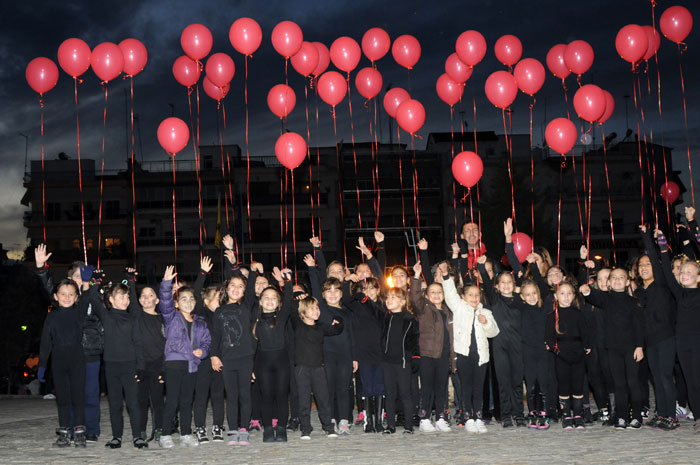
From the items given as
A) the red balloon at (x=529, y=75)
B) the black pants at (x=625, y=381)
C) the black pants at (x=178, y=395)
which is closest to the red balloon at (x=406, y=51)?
the red balloon at (x=529, y=75)

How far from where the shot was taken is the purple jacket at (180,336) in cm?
730

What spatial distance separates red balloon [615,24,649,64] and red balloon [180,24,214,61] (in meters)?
6.04

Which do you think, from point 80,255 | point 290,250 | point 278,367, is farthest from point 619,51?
point 80,255

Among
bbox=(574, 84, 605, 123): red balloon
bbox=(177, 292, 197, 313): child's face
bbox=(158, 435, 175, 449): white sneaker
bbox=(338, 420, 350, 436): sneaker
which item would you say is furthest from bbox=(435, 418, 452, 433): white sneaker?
bbox=(574, 84, 605, 123): red balloon

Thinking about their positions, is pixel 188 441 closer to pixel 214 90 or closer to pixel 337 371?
pixel 337 371

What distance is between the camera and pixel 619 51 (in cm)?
1057

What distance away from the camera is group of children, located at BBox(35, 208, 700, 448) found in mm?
7344

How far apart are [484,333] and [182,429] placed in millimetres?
3373

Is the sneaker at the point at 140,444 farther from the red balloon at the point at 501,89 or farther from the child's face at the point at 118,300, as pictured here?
the red balloon at the point at 501,89

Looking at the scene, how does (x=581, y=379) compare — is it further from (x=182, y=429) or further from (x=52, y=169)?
(x=52, y=169)

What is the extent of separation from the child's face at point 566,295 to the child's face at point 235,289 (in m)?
3.42

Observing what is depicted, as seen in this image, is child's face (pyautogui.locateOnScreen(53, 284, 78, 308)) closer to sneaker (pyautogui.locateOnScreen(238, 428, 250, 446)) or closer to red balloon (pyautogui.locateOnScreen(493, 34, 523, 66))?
sneaker (pyautogui.locateOnScreen(238, 428, 250, 446))

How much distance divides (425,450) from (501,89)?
→ 6136mm

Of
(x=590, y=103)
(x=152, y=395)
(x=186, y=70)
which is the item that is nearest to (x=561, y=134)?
(x=590, y=103)
